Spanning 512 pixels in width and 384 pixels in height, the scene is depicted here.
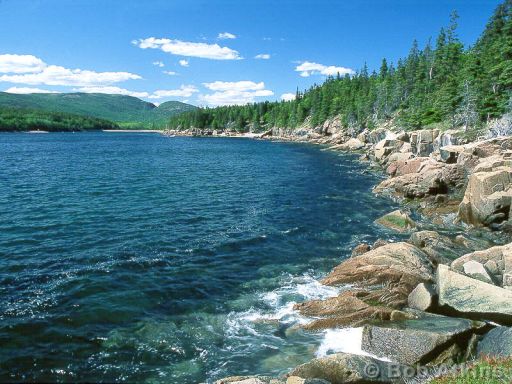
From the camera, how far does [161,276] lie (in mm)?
22812

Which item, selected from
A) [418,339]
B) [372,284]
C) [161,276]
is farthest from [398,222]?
[161,276]

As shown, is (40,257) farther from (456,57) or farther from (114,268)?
(456,57)

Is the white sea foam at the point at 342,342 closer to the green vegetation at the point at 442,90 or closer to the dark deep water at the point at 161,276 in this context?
the dark deep water at the point at 161,276

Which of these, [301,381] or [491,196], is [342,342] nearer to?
[301,381]

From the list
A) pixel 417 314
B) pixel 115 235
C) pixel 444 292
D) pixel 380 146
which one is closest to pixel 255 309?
pixel 417 314

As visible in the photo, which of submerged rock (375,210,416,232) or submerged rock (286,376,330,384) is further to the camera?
submerged rock (375,210,416,232)

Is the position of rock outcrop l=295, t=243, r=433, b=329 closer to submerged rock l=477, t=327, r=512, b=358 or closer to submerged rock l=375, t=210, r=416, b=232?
submerged rock l=477, t=327, r=512, b=358

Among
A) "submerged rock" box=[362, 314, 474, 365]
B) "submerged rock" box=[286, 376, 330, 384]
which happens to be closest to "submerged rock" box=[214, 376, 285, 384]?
"submerged rock" box=[286, 376, 330, 384]

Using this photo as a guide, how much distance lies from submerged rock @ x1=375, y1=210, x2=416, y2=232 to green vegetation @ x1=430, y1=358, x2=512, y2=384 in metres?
24.2

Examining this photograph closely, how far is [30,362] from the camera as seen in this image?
14.7m

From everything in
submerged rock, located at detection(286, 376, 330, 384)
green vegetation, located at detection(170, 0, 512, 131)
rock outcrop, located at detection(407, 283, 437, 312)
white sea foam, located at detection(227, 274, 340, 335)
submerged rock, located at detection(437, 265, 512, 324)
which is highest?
green vegetation, located at detection(170, 0, 512, 131)

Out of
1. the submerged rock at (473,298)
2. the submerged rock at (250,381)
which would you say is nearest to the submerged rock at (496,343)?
the submerged rock at (473,298)

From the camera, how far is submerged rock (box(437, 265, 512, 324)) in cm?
1538

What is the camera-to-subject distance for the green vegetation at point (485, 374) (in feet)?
29.0
